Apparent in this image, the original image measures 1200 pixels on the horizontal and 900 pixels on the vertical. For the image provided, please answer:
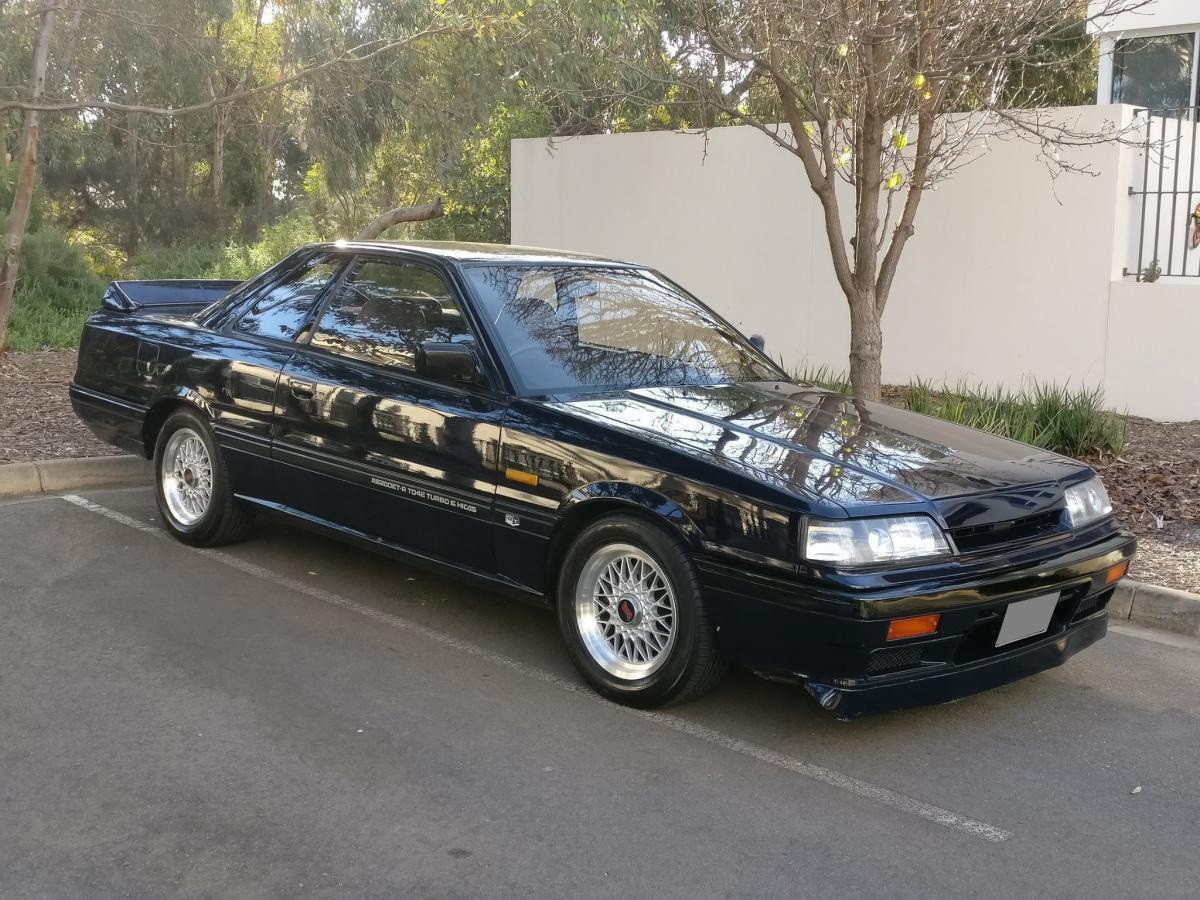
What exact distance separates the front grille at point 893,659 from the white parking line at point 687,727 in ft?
1.20

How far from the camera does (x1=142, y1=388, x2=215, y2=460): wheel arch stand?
6.03 m

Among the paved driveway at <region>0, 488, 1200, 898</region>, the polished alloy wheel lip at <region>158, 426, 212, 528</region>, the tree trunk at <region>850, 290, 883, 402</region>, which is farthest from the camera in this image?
the tree trunk at <region>850, 290, 883, 402</region>

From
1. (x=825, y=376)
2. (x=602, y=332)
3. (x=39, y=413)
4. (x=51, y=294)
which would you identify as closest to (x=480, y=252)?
(x=602, y=332)

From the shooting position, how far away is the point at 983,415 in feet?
28.0

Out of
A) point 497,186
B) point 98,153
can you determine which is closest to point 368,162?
point 497,186

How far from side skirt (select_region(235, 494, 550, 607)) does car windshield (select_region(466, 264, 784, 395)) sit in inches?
29.6

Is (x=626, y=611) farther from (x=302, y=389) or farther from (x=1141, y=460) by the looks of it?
(x=1141, y=460)

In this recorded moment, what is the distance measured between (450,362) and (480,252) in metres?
0.95

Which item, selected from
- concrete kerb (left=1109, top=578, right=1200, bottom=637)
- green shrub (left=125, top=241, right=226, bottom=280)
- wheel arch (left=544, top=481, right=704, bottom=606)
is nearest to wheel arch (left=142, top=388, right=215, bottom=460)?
wheel arch (left=544, top=481, right=704, bottom=606)

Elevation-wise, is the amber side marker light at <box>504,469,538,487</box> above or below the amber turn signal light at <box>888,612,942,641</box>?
above

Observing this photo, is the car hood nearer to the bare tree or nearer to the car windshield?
the car windshield

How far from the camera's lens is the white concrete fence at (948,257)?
9664mm

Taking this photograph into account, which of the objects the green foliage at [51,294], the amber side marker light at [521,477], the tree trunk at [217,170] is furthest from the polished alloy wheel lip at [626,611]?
the tree trunk at [217,170]

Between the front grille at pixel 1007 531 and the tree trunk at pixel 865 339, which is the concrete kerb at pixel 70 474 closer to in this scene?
the tree trunk at pixel 865 339
